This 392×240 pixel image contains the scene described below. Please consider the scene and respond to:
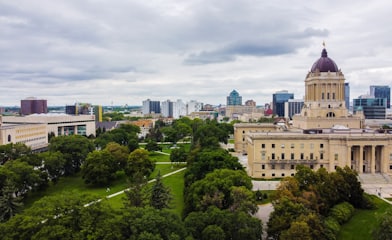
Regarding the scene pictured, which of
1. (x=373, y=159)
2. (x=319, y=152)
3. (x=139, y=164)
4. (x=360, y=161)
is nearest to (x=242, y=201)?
(x=139, y=164)

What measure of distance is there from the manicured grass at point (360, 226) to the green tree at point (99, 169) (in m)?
39.5

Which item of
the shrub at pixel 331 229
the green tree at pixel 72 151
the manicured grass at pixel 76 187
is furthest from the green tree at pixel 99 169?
the shrub at pixel 331 229

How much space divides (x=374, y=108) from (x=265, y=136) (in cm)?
13749

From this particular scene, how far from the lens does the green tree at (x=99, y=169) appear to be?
59.4m

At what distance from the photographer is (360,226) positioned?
3928cm

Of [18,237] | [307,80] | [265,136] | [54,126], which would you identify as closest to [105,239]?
[18,237]

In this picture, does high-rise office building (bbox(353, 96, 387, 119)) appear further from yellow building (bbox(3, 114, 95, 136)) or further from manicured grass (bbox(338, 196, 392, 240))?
manicured grass (bbox(338, 196, 392, 240))

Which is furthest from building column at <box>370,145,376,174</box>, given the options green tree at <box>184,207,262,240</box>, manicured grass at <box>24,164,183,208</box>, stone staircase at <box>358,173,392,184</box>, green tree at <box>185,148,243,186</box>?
green tree at <box>184,207,262,240</box>

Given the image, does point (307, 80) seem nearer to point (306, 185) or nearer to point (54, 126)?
point (306, 185)

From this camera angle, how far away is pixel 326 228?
108 ft

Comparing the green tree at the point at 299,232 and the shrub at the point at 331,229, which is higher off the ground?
the green tree at the point at 299,232

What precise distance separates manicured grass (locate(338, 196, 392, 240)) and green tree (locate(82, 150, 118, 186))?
3952cm

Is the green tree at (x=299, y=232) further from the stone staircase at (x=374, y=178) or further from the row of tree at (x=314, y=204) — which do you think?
the stone staircase at (x=374, y=178)

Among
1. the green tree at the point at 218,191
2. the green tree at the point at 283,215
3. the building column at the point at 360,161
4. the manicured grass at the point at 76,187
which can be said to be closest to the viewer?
the green tree at the point at 283,215
